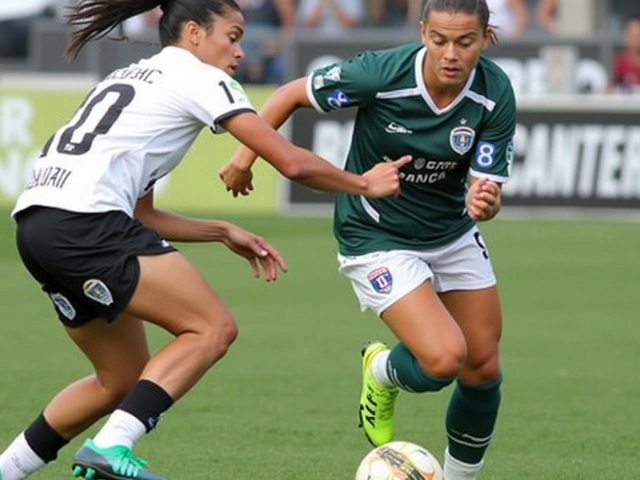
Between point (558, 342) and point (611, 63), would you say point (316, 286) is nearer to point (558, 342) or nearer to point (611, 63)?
point (558, 342)

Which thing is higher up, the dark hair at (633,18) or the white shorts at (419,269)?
the white shorts at (419,269)

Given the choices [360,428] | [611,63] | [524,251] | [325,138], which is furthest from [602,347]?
[611,63]

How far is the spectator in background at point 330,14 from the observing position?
951 inches

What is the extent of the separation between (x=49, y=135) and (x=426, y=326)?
43.7 feet

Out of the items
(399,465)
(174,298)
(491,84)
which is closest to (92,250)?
(174,298)

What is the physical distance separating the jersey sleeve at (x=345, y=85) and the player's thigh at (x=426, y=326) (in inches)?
31.7

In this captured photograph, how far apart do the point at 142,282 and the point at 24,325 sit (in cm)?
610

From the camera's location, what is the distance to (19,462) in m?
6.70

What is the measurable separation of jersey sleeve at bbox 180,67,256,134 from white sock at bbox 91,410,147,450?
105 cm

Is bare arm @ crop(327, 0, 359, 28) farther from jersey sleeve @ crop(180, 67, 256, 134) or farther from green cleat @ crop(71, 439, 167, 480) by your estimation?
green cleat @ crop(71, 439, 167, 480)

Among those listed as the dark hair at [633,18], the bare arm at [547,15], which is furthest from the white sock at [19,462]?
the bare arm at [547,15]

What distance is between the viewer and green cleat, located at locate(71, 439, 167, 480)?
604cm

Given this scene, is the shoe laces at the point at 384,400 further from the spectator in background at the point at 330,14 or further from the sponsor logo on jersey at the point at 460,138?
the spectator in background at the point at 330,14

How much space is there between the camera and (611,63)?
21047 mm
